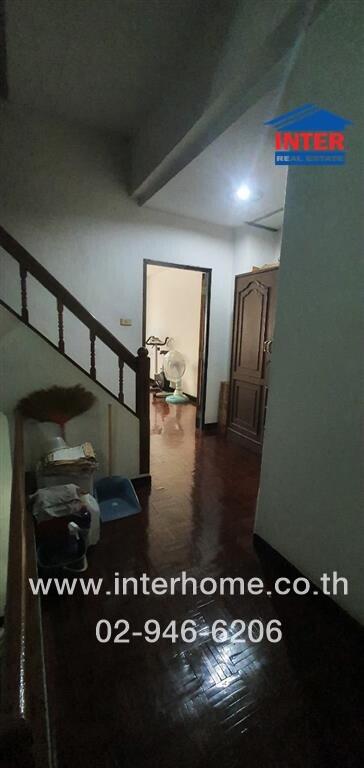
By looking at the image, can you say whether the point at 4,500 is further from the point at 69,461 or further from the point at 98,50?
the point at 98,50

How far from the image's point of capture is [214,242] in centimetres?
356

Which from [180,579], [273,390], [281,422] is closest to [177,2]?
[273,390]

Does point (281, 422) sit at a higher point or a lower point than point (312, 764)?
higher

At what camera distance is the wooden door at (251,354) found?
3033 mm

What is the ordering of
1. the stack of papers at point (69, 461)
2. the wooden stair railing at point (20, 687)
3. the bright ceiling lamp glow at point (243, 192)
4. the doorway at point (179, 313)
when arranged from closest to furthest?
the wooden stair railing at point (20, 687)
the stack of papers at point (69, 461)
the bright ceiling lamp glow at point (243, 192)
the doorway at point (179, 313)

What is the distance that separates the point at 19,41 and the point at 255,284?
2.42 m

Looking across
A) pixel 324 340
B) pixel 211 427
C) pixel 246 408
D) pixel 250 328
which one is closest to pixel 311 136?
pixel 324 340

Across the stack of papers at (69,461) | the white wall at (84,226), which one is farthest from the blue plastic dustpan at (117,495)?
the white wall at (84,226)

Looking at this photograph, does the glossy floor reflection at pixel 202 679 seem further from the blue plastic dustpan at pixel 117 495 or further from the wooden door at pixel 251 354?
the wooden door at pixel 251 354

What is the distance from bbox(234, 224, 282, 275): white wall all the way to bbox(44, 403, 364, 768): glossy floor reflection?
9.74 feet

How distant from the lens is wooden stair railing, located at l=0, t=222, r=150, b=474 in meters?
1.93

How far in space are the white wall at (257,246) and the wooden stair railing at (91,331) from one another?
1991 mm

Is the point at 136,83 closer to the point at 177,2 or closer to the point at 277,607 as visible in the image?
the point at 177,2

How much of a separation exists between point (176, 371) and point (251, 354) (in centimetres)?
223
